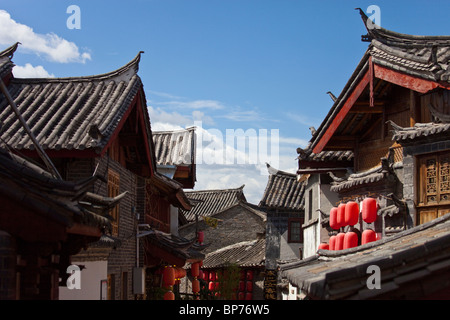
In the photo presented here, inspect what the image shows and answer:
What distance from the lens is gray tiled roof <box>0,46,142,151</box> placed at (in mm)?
→ 13859

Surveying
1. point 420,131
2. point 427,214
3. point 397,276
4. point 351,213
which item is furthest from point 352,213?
point 397,276

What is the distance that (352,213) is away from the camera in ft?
55.8

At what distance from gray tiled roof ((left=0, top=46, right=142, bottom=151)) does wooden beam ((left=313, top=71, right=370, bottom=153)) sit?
18.2ft

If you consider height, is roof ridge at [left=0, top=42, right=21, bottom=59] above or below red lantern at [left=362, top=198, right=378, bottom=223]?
above

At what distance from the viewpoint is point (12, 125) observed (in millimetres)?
14766

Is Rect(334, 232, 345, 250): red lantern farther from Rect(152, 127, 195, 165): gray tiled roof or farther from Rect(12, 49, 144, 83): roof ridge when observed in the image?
Rect(152, 127, 195, 165): gray tiled roof

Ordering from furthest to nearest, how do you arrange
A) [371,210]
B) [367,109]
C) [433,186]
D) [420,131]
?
[367,109]
[371,210]
[433,186]
[420,131]

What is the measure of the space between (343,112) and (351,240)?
11.7 feet

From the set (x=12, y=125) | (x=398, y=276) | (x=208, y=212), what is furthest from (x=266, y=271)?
(x=398, y=276)

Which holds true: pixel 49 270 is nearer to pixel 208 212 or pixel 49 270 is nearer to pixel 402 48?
pixel 402 48

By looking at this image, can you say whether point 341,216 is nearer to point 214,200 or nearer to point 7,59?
point 7,59

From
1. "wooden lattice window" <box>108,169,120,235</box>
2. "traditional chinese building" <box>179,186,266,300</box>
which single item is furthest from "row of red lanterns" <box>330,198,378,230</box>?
"traditional chinese building" <box>179,186,266,300</box>
